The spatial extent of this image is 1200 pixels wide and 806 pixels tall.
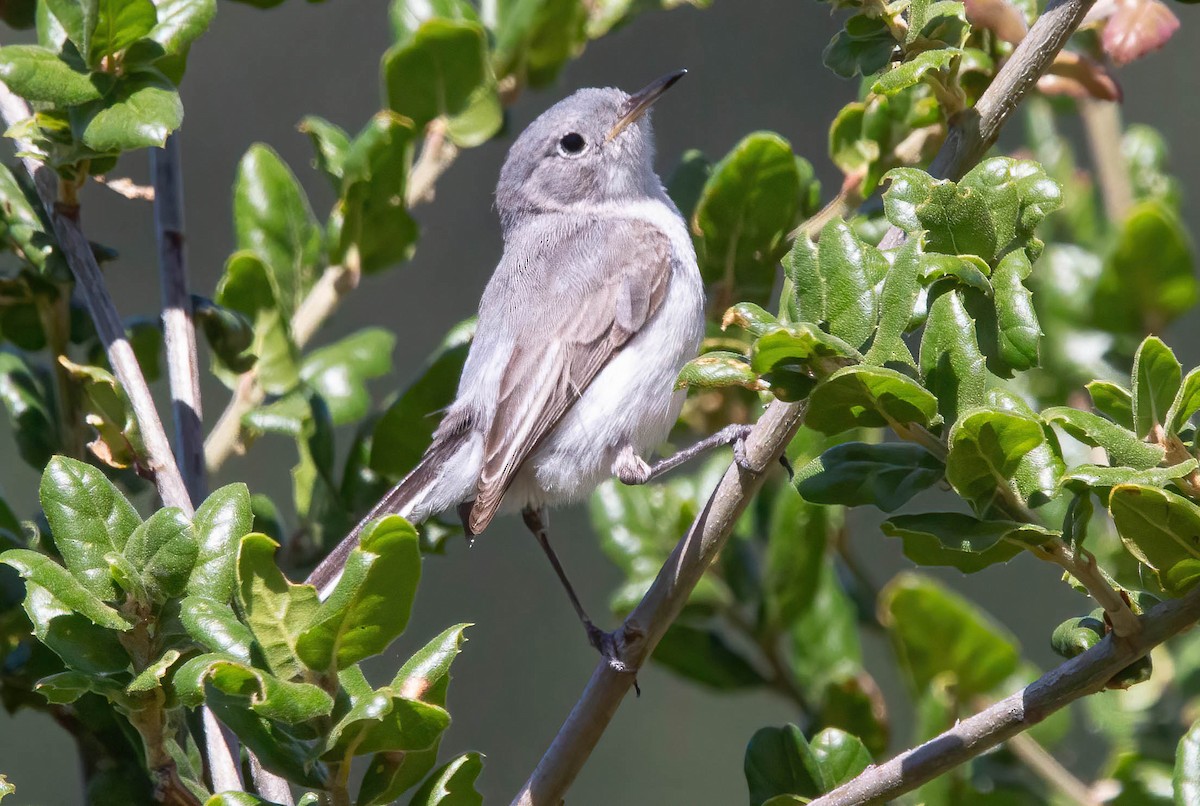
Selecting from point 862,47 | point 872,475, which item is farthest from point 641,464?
point 872,475

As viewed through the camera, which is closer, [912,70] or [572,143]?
[912,70]

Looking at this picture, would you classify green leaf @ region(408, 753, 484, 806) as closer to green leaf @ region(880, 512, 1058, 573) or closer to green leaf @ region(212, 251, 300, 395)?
green leaf @ region(880, 512, 1058, 573)

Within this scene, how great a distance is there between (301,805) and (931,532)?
618 millimetres

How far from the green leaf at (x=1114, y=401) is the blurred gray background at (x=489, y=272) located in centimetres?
383

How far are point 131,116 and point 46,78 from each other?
0.33 ft

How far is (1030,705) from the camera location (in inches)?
41.6

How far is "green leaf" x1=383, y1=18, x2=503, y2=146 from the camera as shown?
1.90 m

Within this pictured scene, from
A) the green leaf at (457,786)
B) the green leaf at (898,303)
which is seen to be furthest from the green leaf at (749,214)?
the green leaf at (457,786)

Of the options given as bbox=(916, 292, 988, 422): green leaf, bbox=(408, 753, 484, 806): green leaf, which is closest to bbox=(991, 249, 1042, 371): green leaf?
bbox=(916, 292, 988, 422): green leaf

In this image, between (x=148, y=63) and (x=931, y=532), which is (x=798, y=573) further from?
(x=148, y=63)

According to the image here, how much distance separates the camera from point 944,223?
114 cm

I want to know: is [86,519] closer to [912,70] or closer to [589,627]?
[912,70]

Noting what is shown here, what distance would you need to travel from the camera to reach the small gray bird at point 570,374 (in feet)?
7.56

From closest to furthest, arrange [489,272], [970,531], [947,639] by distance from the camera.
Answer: [970,531] < [947,639] < [489,272]
